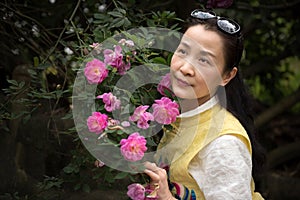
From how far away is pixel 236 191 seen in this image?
1943 millimetres

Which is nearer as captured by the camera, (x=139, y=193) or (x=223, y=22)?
(x=139, y=193)

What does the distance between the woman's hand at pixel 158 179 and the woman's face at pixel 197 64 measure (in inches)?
9.8

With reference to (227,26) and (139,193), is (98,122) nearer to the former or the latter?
(139,193)

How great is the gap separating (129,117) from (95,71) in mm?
179

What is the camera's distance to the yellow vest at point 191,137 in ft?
6.70

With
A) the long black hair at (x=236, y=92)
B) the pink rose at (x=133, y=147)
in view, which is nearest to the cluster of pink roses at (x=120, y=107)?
the pink rose at (x=133, y=147)

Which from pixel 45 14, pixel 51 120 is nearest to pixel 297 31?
pixel 45 14

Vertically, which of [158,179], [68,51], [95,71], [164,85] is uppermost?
[95,71]

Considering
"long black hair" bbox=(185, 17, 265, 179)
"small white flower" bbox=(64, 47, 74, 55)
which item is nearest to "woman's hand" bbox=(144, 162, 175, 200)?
"long black hair" bbox=(185, 17, 265, 179)

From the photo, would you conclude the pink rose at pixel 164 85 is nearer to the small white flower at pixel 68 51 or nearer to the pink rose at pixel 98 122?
the pink rose at pixel 98 122

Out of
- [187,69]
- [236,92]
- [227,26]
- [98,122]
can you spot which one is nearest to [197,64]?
[187,69]

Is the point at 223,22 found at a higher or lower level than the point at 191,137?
higher

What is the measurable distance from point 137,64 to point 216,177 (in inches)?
17.2

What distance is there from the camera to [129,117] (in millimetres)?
→ 1903
